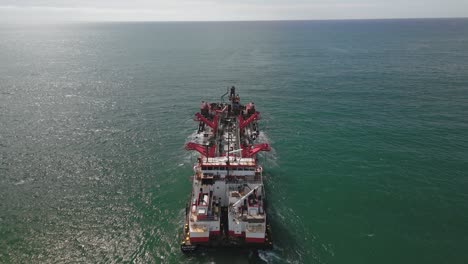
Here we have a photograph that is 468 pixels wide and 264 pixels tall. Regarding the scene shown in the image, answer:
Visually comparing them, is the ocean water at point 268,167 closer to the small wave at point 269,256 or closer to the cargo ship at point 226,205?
the small wave at point 269,256

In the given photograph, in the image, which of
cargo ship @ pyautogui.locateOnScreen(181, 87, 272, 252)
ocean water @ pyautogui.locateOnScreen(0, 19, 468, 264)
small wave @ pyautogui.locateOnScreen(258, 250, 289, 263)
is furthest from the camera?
ocean water @ pyautogui.locateOnScreen(0, 19, 468, 264)

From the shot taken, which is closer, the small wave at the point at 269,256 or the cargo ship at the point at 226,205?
the cargo ship at the point at 226,205

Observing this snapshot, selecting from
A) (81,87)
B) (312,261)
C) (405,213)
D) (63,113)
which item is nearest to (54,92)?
(81,87)

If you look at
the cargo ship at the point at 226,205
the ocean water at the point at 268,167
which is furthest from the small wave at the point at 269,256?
the cargo ship at the point at 226,205

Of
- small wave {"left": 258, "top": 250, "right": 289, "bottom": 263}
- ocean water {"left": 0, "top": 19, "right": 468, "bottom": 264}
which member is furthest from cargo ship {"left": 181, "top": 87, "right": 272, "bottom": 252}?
ocean water {"left": 0, "top": 19, "right": 468, "bottom": 264}

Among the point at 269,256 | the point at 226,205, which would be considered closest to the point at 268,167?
the point at 226,205

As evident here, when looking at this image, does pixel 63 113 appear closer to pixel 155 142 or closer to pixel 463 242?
pixel 155 142

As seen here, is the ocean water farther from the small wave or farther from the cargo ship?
the cargo ship

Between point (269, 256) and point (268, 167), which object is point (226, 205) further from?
point (268, 167)
